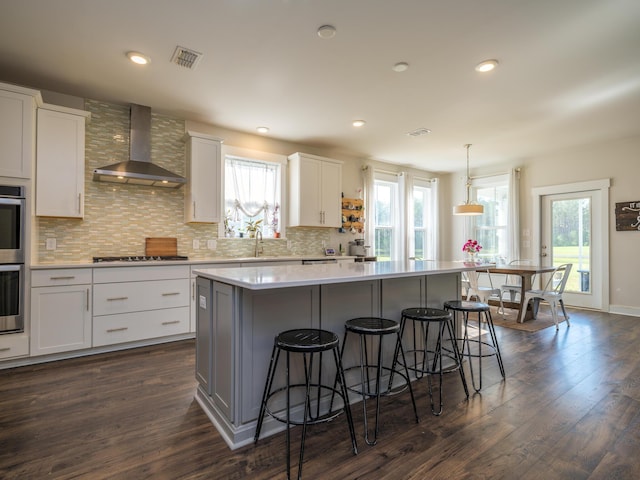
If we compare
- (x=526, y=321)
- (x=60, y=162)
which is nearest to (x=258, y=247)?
(x=60, y=162)

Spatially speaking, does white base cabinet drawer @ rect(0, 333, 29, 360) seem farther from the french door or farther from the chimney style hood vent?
the french door

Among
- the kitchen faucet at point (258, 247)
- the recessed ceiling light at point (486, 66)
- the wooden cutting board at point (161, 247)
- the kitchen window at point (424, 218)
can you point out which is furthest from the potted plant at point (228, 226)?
the kitchen window at point (424, 218)

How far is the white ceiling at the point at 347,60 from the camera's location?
2.31m

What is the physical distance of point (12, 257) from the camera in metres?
2.94

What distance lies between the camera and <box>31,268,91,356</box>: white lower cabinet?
3049mm

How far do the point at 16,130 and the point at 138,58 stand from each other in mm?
1268

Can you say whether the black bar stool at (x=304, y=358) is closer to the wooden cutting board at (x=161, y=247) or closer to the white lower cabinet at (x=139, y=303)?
the white lower cabinet at (x=139, y=303)

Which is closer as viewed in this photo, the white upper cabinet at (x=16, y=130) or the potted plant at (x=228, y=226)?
the white upper cabinet at (x=16, y=130)

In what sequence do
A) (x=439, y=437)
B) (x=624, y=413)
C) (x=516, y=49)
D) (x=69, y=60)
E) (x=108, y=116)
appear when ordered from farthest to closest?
(x=108, y=116), (x=69, y=60), (x=516, y=49), (x=624, y=413), (x=439, y=437)

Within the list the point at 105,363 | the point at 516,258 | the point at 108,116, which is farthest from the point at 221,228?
the point at 516,258

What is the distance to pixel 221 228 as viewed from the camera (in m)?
4.61

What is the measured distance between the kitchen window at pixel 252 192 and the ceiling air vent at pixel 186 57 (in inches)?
65.4

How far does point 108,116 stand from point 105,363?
264cm

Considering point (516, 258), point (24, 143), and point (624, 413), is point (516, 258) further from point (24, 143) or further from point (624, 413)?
point (24, 143)
